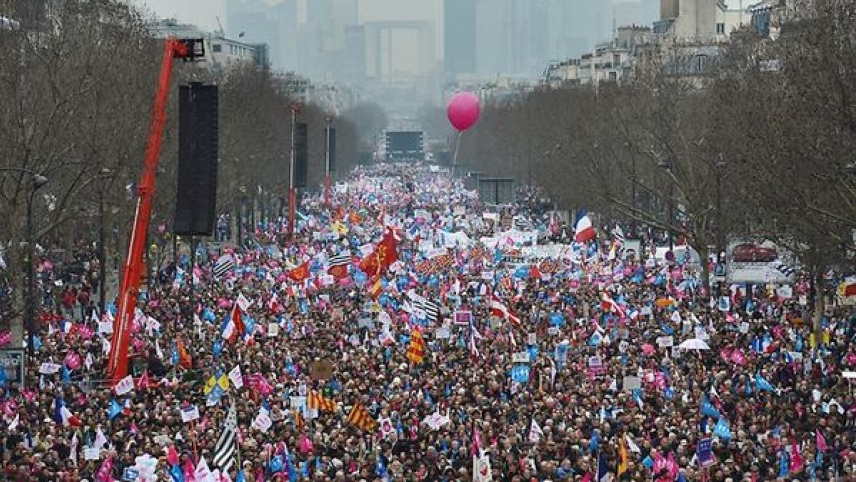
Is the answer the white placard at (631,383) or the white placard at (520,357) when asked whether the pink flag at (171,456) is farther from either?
the white placard at (520,357)

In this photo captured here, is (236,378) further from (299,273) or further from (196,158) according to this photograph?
(299,273)

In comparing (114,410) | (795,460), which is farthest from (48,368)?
(795,460)

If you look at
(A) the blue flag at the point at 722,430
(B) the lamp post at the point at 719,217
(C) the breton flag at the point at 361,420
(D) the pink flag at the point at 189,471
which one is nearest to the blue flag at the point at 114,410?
(C) the breton flag at the point at 361,420

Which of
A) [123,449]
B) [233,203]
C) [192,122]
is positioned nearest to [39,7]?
[233,203]

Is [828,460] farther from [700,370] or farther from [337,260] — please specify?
[337,260]

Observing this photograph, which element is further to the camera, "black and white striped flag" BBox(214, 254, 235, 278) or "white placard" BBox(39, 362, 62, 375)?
"black and white striped flag" BBox(214, 254, 235, 278)

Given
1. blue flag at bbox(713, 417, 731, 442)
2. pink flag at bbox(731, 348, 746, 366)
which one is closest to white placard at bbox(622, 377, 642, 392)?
pink flag at bbox(731, 348, 746, 366)

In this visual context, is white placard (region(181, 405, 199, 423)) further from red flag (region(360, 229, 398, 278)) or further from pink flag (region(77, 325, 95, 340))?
red flag (region(360, 229, 398, 278))

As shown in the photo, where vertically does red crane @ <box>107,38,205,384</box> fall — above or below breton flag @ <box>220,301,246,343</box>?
above
